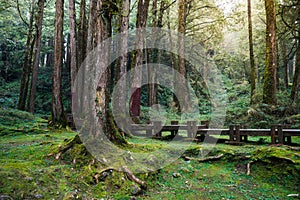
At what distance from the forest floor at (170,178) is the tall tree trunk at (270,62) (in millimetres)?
5594

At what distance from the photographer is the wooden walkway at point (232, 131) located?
813cm

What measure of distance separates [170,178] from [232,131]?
3.73 meters

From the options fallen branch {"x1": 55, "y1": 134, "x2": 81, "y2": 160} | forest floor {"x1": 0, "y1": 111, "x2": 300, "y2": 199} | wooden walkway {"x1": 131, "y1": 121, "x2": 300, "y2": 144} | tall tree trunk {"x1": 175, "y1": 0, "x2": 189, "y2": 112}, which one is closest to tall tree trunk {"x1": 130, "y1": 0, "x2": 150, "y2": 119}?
wooden walkway {"x1": 131, "y1": 121, "x2": 300, "y2": 144}

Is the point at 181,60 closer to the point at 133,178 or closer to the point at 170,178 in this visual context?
the point at 170,178

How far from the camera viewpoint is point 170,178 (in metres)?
6.55

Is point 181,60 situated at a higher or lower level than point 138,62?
higher

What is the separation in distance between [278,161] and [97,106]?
4921 millimetres

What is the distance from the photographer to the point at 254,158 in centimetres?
694

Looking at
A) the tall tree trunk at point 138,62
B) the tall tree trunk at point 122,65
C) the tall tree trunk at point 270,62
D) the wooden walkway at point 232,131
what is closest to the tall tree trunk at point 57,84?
the tall tree trunk at point 122,65

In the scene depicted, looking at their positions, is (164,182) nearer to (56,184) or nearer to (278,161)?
(56,184)

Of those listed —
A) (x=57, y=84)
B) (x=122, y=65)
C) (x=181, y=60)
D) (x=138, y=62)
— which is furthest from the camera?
(x=181, y=60)

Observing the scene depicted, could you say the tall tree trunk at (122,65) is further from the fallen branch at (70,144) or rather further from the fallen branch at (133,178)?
the fallen branch at (133,178)

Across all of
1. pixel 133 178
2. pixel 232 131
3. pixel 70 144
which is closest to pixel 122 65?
pixel 232 131

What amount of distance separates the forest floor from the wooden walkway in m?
0.75
